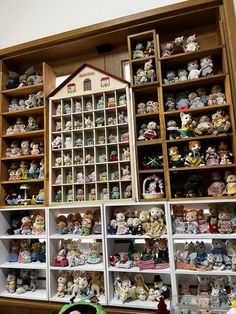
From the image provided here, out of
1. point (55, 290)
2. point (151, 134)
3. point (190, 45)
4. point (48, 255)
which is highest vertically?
point (190, 45)

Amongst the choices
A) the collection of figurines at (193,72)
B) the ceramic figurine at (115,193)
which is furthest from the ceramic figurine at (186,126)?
the ceramic figurine at (115,193)

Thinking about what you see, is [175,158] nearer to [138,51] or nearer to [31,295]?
[138,51]

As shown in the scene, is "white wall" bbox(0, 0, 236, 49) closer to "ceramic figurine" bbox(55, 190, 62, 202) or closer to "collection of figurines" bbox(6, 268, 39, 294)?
"ceramic figurine" bbox(55, 190, 62, 202)

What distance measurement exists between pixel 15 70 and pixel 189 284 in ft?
6.19

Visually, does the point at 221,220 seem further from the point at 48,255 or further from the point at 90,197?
the point at 48,255

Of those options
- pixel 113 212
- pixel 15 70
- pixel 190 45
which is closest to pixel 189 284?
pixel 113 212

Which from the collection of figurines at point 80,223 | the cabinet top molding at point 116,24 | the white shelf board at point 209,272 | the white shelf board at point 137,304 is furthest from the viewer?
the collection of figurines at point 80,223

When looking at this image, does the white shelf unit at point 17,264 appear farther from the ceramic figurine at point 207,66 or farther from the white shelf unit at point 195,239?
the ceramic figurine at point 207,66

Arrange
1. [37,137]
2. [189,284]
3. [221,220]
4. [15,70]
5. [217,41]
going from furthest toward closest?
[15,70] → [37,137] → [217,41] → [189,284] → [221,220]

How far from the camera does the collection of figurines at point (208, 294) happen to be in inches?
42.5

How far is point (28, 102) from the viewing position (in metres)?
1.77

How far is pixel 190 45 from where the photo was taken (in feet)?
4.75

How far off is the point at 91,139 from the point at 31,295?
40.1 inches

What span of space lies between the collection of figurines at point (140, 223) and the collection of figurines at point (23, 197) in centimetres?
50
